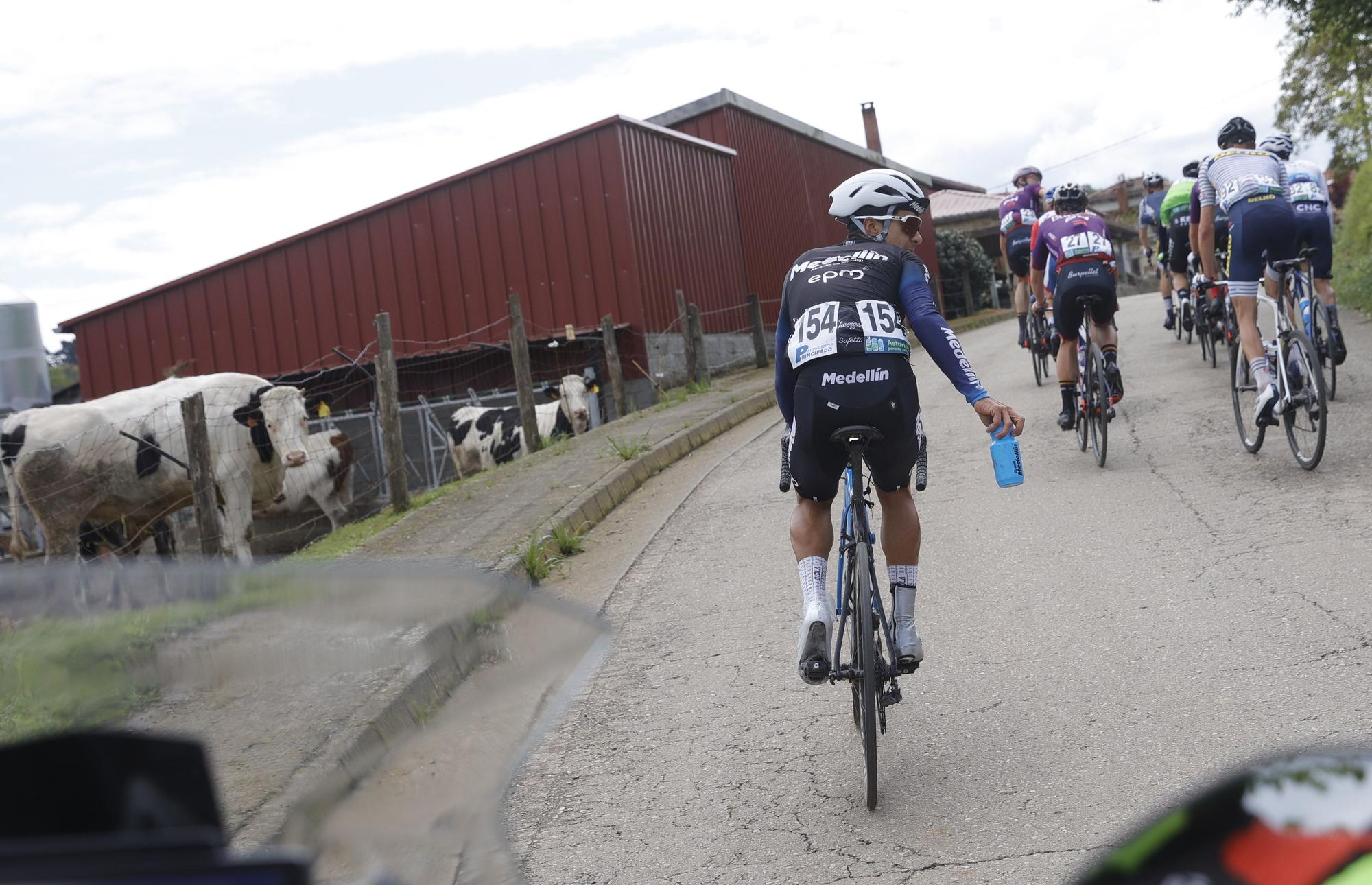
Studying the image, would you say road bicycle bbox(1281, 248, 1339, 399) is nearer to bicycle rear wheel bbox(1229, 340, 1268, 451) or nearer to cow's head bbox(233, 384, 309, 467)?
bicycle rear wheel bbox(1229, 340, 1268, 451)

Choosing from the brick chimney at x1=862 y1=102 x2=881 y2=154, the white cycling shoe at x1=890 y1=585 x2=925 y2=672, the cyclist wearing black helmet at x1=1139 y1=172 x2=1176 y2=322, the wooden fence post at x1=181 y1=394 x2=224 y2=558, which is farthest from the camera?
the brick chimney at x1=862 y1=102 x2=881 y2=154

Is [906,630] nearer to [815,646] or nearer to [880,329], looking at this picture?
[815,646]

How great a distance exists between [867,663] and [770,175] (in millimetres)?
29034

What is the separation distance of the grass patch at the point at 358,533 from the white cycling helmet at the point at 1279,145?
7351 mm

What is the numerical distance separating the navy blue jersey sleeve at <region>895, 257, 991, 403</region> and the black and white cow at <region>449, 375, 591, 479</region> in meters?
13.6

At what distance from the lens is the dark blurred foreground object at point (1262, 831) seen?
87cm

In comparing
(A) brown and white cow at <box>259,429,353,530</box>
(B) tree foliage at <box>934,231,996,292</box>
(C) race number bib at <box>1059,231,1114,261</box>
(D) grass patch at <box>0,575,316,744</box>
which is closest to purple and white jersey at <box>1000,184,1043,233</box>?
(C) race number bib at <box>1059,231,1114,261</box>

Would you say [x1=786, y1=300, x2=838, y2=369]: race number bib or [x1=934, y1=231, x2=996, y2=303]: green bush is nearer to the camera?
[x1=786, y1=300, x2=838, y2=369]: race number bib

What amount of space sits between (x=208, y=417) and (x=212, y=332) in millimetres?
13161

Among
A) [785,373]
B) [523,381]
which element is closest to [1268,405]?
[785,373]

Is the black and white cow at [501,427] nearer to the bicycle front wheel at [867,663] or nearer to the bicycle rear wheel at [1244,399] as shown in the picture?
the bicycle rear wheel at [1244,399]

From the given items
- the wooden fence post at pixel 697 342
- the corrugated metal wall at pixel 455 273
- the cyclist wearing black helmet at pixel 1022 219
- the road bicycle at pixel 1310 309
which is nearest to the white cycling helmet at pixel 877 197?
the road bicycle at pixel 1310 309

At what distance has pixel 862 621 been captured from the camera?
13.6 feet

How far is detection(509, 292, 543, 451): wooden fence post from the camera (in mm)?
14859
